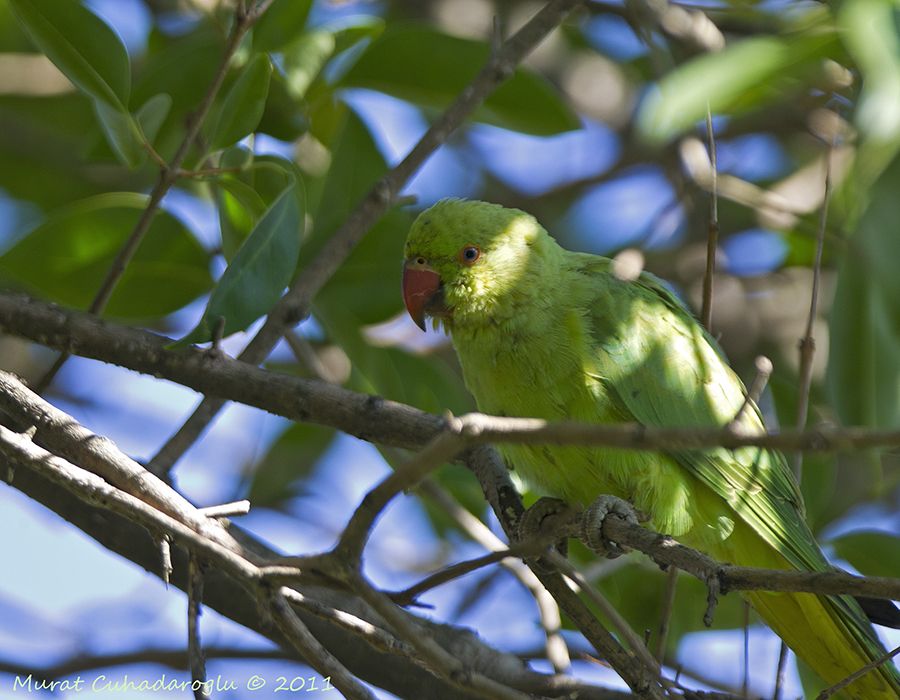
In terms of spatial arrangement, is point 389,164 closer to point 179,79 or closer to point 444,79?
point 444,79

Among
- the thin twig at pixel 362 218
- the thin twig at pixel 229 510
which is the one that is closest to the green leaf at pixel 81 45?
the thin twig at pixel 362 218

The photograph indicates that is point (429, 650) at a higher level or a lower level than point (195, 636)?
lower

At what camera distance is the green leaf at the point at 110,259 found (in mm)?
2713

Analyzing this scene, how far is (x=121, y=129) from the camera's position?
2.49 m

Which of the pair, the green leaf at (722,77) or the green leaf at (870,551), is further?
the green leaf at (870,551)

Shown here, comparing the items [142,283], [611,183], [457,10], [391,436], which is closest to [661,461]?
[391,436]

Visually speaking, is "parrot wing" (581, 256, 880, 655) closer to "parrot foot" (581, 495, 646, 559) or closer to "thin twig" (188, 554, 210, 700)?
"parrot foot" (581, 495, 646, 559)

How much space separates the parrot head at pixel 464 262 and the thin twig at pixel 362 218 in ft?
1.11

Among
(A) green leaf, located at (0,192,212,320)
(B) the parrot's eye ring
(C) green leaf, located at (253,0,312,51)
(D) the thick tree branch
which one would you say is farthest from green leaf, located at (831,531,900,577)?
(C) green leaf, located at (253,0,312,51)

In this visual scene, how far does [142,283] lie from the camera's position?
292cm

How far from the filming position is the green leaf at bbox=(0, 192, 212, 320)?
2.71m

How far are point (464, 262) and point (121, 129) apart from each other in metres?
1.02

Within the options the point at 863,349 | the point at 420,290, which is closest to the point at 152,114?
the point at 420,290

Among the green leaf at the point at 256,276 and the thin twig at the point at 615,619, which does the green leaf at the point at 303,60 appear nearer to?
the green leaf at the point at 256,276
